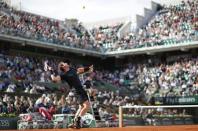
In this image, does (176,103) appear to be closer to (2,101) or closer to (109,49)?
(109,49)

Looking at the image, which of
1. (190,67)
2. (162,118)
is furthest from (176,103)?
(162,118)

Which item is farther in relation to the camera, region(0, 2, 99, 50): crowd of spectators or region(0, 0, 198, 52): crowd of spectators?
region(0, 0, 198, 52): crowd of spectators

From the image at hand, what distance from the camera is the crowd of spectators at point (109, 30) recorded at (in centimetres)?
3528

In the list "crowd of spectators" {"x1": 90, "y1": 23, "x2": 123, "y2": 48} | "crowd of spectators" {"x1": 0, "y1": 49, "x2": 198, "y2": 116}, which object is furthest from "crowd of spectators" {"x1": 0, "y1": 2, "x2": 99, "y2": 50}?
"crowd of spectators" {"x1": 0, "y1": 49, "x2": 198, "y2": 116}

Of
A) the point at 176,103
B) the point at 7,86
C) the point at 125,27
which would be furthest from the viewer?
the point at 125,27

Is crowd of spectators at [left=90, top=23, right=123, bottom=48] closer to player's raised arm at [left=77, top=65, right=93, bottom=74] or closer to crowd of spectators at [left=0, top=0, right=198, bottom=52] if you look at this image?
crowd of spectators at [left=0, top=0, right=198, bottom=52]

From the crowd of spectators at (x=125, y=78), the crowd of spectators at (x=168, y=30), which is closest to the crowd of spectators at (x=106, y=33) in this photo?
the crowd of spectators at (x=168, y=30)

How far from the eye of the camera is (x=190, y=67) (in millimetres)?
36938

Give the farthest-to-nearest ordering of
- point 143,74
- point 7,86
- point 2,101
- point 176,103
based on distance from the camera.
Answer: point 143,74, point 176,103, point 7,86, point 2,101

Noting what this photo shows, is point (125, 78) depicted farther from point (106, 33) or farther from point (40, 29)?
point (40, 29)

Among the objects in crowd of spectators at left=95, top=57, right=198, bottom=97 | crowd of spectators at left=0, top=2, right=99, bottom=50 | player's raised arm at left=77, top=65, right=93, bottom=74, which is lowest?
player's raised arm at left=77, top=65, right=93, bottom=74

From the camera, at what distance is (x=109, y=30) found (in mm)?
44594

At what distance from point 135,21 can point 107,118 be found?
19.8m

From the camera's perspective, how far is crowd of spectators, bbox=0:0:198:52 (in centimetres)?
3528
